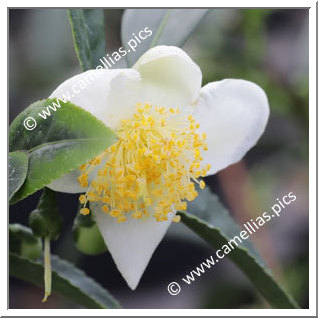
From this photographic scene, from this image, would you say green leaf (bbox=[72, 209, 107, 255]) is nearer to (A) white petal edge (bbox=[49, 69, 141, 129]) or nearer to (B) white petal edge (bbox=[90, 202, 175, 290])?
(B) white petal edge (bbox=[90, 202, 175, 290])

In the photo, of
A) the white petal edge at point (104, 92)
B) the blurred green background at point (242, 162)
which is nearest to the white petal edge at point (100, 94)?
the white petal edge at point (104, 92)

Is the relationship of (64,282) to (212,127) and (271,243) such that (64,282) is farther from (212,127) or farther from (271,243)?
(271,243)

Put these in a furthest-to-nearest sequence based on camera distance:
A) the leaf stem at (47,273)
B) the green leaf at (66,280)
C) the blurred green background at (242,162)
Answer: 1. the blurred green background at (242,162)
2. the green leaf at (66,280)
3. the leaf stem at (47,273)

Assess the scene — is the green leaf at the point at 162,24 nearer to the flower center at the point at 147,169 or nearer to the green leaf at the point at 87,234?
the flower center at the point at 147,169

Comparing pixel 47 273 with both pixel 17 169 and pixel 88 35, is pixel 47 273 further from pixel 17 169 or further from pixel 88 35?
pixel 88 35

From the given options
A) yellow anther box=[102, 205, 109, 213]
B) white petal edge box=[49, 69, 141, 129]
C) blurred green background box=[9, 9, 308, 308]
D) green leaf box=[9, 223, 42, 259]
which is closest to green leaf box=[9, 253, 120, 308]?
green leaf box=[9, 223, 42, 259]

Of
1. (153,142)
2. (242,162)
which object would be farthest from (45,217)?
(242,162)

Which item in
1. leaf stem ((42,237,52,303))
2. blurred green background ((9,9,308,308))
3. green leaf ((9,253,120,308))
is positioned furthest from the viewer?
blurred green background ((9,9,308,308))

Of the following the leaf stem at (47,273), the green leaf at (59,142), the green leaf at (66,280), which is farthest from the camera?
the green leaf at (66,280)
